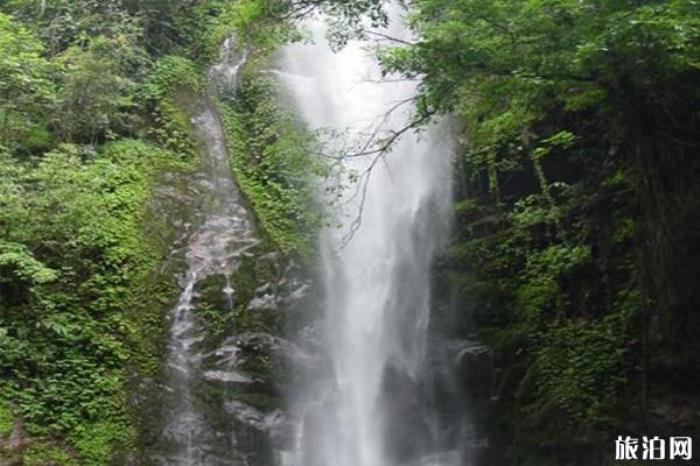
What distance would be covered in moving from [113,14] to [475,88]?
9.29 meters

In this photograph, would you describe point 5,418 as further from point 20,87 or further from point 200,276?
point 20,87

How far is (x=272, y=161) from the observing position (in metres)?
12.8

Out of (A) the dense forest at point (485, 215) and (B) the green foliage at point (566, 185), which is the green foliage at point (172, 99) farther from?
(B) the green foliage at point (566, 185)

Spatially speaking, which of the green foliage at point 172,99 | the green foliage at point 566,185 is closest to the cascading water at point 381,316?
the green foliage at point 566,185

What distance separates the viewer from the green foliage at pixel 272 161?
11016 millimetres

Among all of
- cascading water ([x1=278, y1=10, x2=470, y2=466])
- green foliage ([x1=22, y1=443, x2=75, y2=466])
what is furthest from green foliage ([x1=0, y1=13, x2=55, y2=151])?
cascading water ([x1=278, y1=10, x2=470, y2=466])

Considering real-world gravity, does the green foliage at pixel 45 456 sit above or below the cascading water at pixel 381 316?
below

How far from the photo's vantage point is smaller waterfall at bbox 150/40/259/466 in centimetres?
833

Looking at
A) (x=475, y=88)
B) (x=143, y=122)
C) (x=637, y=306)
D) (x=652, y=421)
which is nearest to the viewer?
(x=475, y=88)

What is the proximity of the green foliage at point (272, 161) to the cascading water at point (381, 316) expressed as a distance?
52 centimetres

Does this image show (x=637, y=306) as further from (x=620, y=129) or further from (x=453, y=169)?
(x=453, y=169)

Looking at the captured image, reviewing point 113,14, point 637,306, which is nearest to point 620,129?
point 637,306

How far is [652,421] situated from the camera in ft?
24.8

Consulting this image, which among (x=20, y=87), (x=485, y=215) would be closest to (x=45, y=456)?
(x=20, y=87)
